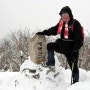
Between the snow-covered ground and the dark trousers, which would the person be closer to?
the dark trousers

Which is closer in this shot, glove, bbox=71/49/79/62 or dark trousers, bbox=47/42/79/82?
glove, bbox=71/49/79/62

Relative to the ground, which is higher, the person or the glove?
the person

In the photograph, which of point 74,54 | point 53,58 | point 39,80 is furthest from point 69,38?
point 39,80

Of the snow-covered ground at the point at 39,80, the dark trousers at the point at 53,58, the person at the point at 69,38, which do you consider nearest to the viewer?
the person at the point at 69,38

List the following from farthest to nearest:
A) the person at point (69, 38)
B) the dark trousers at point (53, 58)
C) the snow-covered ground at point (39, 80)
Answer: the snow-covered ground at point (39, 80), the dark trousers at point (53, 58), the person at point (69, 38)

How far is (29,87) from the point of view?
748 cm

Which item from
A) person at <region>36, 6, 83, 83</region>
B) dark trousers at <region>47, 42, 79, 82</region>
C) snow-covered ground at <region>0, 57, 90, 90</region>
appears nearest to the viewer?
person at <region>36, 6, 83, 83</region>

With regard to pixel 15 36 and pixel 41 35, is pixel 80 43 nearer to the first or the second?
pixel 41 35

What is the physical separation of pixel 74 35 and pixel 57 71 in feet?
4.66

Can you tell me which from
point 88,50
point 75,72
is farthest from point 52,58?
point 88,50

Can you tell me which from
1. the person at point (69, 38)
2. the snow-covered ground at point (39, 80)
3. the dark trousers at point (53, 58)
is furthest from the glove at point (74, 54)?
the snow-covered ground at point (39, 80)

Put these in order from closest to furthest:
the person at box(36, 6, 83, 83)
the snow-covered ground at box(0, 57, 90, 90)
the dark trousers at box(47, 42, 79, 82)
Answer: the person at box(36, 6, 83, 83)
the dark trousers at box(47, 42, 79, 82)
the snow-covered ground at box(0, 57, 90, 90)

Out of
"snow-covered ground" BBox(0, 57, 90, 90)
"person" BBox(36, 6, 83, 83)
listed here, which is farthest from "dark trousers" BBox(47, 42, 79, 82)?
"snow-covered ground" BBox(0, 57, 90, 90)

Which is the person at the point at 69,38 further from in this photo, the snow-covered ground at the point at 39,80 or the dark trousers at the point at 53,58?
the snow-covered ground at the point at 39,80
